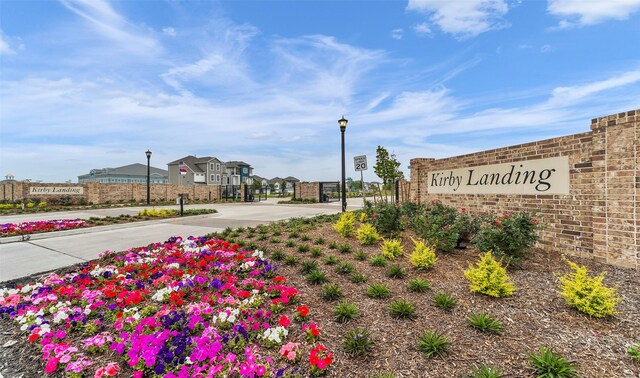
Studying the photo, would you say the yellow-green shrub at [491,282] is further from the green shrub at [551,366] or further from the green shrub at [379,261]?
the green shrub at [379,261]

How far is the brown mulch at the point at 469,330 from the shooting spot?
247cm

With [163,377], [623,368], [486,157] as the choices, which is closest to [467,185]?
[486,157]

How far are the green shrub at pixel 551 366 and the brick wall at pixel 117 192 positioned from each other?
30.3 metres

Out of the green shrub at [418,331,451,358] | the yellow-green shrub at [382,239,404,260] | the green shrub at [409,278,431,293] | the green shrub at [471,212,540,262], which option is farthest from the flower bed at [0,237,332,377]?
the green shrub at [471,212,540,262]

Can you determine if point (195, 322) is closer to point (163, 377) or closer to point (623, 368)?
point (163, 377)

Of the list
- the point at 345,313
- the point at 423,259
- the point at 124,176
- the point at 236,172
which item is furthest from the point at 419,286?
the point at 124,176

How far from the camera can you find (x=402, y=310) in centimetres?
320

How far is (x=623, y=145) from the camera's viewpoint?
13.9ft

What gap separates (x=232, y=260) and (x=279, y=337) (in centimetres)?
263

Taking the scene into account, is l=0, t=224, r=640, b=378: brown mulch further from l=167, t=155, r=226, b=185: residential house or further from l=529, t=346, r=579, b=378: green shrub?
l=167, t=155, r=226, b=185: residential house

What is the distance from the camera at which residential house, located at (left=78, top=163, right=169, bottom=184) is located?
197ft

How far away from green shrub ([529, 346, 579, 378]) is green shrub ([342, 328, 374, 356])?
4.38ft

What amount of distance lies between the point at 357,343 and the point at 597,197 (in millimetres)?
4646

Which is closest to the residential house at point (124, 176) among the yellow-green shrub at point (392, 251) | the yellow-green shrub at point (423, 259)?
the yellow-green shrub at point (392, 251)
